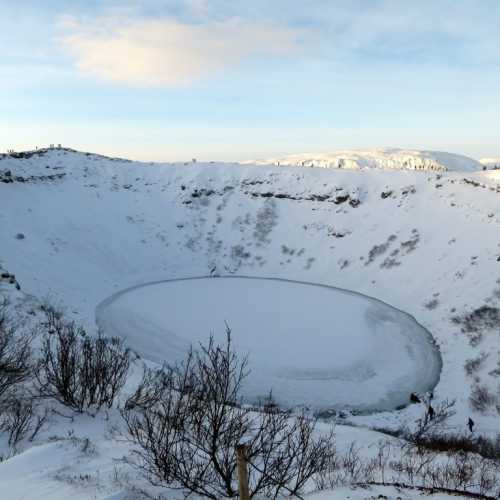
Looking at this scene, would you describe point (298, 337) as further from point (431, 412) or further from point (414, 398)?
point (431, 412)

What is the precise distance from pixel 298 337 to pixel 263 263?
2690 centimetres

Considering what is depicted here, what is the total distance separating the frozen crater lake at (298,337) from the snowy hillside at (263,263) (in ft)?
0.74

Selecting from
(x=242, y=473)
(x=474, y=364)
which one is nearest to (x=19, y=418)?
(x=242, y=473)

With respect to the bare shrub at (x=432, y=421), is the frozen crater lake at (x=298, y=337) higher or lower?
higher

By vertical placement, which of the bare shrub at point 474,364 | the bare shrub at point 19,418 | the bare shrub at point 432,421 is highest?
the bare shrub at point 19,418

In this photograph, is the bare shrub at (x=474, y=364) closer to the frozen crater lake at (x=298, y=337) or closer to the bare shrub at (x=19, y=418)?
the frozen crater lake at (x=298, y=337)

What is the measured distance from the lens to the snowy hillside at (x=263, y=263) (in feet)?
78.5

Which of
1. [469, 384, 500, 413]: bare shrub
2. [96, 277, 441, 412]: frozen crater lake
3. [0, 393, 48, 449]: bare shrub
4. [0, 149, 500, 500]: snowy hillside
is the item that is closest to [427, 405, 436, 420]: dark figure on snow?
[0, 149, 500, 500]: snowy hillside

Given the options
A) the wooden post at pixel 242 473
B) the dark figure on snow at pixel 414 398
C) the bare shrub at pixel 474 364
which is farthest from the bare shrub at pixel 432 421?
the wooden post at pixel 242 473

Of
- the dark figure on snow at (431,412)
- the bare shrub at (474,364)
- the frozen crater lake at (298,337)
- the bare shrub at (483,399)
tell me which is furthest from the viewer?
the bare shrub at (474,364)

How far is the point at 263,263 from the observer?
6044 centimetres

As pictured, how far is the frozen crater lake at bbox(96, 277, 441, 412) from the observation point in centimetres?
2731

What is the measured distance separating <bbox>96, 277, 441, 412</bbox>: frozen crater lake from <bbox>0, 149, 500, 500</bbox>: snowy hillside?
226 millimetres

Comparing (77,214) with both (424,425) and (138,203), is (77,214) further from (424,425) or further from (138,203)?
(424,425)
